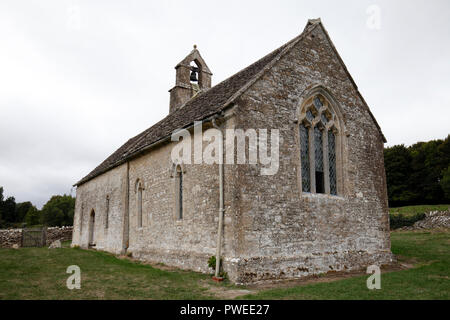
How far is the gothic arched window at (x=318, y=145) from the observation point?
1237 cm

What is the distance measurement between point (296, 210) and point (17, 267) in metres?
10.4

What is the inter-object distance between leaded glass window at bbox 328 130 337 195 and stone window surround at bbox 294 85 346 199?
0.39ft

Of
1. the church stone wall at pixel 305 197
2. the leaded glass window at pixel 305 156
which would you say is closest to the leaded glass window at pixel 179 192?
the church stone wall at pixel 305 197

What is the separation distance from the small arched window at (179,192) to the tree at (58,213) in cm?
6147

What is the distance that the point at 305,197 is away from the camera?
11.7 m

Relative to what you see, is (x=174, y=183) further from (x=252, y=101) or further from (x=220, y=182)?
(x=252, y=101)

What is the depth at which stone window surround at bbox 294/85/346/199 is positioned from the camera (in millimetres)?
12180

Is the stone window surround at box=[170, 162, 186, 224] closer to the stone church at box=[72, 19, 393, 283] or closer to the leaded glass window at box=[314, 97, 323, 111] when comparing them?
the stone church at box=[72, 19, 393, 283]

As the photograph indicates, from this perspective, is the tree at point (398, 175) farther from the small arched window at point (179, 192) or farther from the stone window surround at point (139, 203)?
the small arched window at point (179, 192)

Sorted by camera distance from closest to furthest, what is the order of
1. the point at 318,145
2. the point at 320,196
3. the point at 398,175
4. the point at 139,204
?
the point at 320,196 → the point at 318,145 → the point at 139,204 → the point at 398,175

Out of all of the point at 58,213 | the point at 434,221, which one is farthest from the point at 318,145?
the point at 58,213

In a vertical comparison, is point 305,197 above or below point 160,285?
above

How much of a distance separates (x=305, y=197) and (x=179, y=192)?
5020 millimetres

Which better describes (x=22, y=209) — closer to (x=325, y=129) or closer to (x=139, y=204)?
(x=139, y=204)
